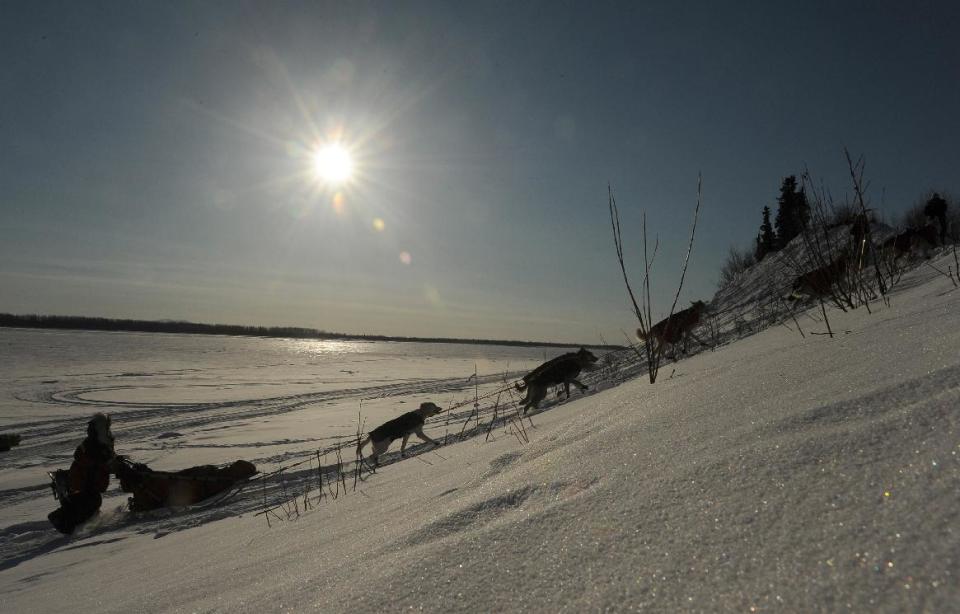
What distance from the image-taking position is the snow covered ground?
1.44 feet

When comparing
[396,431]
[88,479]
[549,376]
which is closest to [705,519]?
[396,431]

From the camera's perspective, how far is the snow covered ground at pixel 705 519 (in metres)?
0.44

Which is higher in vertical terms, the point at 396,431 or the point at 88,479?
the point at 88,479

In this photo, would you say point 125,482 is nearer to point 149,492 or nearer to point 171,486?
point 149,492

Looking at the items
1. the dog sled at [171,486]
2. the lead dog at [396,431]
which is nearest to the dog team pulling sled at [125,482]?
the dog sled at [171,486]

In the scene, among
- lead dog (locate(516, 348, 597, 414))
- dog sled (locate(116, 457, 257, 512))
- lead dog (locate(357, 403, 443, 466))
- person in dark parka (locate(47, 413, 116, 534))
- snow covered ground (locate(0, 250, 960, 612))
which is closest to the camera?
snow covered ground (locate(0, 250, 960, 612))

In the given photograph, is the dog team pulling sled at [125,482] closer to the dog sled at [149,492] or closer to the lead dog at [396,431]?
the dog sled at [149,492]

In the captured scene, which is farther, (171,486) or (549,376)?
(549,376)

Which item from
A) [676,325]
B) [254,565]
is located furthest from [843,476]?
[676,325]

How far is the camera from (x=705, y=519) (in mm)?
581

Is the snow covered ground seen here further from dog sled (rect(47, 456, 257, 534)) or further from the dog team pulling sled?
dog sled (rect(47, 456, 257, 534))

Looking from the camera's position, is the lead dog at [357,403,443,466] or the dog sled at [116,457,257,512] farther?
the lead dog at [357,403,443,466]

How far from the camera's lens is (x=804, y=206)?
2.80m

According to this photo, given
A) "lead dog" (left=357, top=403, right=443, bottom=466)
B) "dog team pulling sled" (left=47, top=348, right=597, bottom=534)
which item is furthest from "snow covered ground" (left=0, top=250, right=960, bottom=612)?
"lead dog" (left=357, top=403, right=443, bottom=466)
